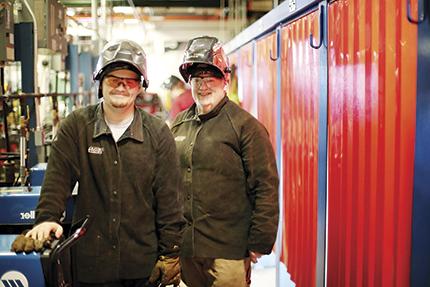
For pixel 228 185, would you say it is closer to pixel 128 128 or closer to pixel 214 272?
pixel 214 272

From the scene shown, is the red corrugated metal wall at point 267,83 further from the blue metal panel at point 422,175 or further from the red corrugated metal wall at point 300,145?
the blue metal panel at point 422,175

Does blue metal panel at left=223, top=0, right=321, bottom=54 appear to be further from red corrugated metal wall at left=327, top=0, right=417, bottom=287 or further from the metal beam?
the metal beam

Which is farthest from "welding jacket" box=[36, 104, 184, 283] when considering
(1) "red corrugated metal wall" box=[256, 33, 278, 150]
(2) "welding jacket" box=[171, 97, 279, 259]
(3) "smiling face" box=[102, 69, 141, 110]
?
(1) "red corrugated metal wall" box=[256, 33, 278, 150]

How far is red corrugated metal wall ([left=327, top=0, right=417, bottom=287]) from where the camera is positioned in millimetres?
2303

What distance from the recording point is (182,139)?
10.5 feet

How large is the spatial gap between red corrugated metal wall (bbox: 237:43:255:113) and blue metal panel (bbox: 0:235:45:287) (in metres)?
3.75

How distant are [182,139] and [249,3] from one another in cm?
749

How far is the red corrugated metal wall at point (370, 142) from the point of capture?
230 centimetres

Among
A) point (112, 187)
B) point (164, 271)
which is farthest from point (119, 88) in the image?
point (164, 271)

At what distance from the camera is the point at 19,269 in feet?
9.05

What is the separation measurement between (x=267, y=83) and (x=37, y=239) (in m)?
3.40

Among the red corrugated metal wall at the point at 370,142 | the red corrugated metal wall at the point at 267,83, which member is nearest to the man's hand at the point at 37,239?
the red corrugated metal wall at the point at 370,142

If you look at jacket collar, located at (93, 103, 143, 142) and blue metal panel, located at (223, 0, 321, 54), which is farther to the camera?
blue metal panel, located at (223, 0, 321, 54)

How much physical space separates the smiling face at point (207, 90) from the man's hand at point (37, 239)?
3.83 ft
